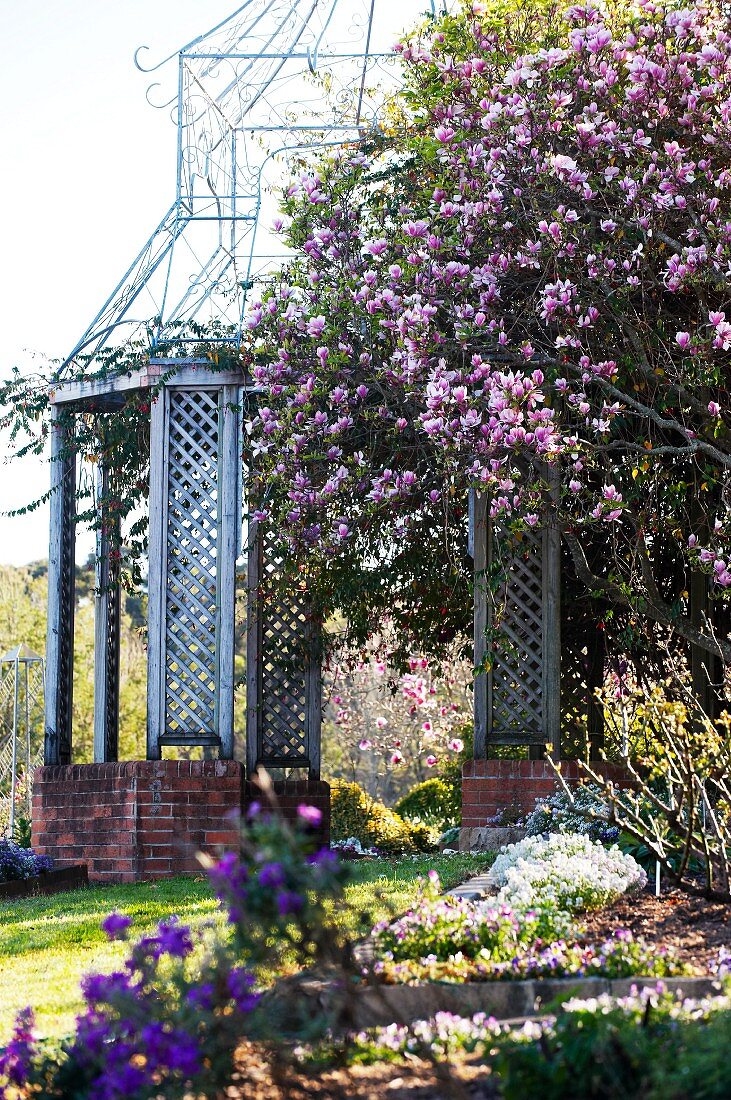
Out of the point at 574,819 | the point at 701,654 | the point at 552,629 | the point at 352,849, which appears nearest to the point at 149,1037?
the point at 574,819

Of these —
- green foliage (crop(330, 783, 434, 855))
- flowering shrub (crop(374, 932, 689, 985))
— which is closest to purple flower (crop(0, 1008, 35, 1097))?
flowering shrub (crop(374, 932, 689, 985))

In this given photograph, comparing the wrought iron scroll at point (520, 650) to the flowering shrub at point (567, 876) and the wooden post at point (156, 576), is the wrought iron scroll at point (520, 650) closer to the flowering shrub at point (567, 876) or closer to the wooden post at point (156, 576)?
the wooden post at point (156, 576)

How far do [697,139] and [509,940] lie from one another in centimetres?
496

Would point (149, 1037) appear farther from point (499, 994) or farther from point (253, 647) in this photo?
point (253, 647)

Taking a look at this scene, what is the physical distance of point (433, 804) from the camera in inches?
514

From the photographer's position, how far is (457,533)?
9.65 meters

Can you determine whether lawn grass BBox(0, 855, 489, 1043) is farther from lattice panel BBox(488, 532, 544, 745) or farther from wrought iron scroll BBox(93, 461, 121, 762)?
wrought iron scroll BBox(93, 461, 121, 762)

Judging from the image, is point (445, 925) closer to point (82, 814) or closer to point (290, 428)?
point (290, 428)

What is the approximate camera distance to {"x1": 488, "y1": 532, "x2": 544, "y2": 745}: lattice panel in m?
8.43

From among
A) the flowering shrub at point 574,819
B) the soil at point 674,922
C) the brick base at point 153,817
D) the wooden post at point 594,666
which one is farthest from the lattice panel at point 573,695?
the soil at point 674,922

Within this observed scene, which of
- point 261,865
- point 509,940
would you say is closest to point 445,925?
point 509,940

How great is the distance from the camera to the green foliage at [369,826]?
10258 millimetres

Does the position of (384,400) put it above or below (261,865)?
above

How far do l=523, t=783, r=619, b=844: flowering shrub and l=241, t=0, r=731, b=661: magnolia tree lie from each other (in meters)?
1.35
